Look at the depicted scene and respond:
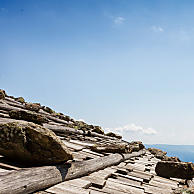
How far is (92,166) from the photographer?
3627 mm

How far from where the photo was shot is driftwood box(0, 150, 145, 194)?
1964mm

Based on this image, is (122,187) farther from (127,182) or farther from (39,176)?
(39,176)

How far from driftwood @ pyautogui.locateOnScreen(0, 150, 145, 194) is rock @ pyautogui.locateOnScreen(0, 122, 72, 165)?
179 millimetres

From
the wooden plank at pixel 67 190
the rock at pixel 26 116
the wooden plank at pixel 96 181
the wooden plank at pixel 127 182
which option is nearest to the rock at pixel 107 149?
the wooden plank at pixel 127 182

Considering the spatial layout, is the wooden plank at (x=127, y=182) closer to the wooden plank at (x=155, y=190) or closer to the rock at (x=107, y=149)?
the wooden plank at (x=155, y=190)

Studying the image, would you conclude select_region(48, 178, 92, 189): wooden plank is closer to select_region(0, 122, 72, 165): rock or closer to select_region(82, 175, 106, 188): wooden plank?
select_region(82, 175, 106, 188): wooden plank

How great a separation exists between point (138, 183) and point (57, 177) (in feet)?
5.57

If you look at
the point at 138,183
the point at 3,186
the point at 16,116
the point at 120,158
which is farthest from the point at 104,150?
the point at 3,186

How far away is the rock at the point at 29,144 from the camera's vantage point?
8.47ft

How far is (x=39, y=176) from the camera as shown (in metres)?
2.36

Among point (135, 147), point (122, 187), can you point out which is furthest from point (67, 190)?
point (135, 147)

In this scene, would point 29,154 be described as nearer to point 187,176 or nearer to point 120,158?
point 120,158

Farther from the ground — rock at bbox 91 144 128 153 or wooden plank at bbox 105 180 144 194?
rock at bbox 91 144 128 153

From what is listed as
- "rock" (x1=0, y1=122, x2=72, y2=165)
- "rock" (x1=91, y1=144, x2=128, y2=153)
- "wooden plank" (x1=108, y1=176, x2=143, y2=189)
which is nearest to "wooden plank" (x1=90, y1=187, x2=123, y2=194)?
"wooden plank" (x1=108, y1=176, x2=143, y2=189)
